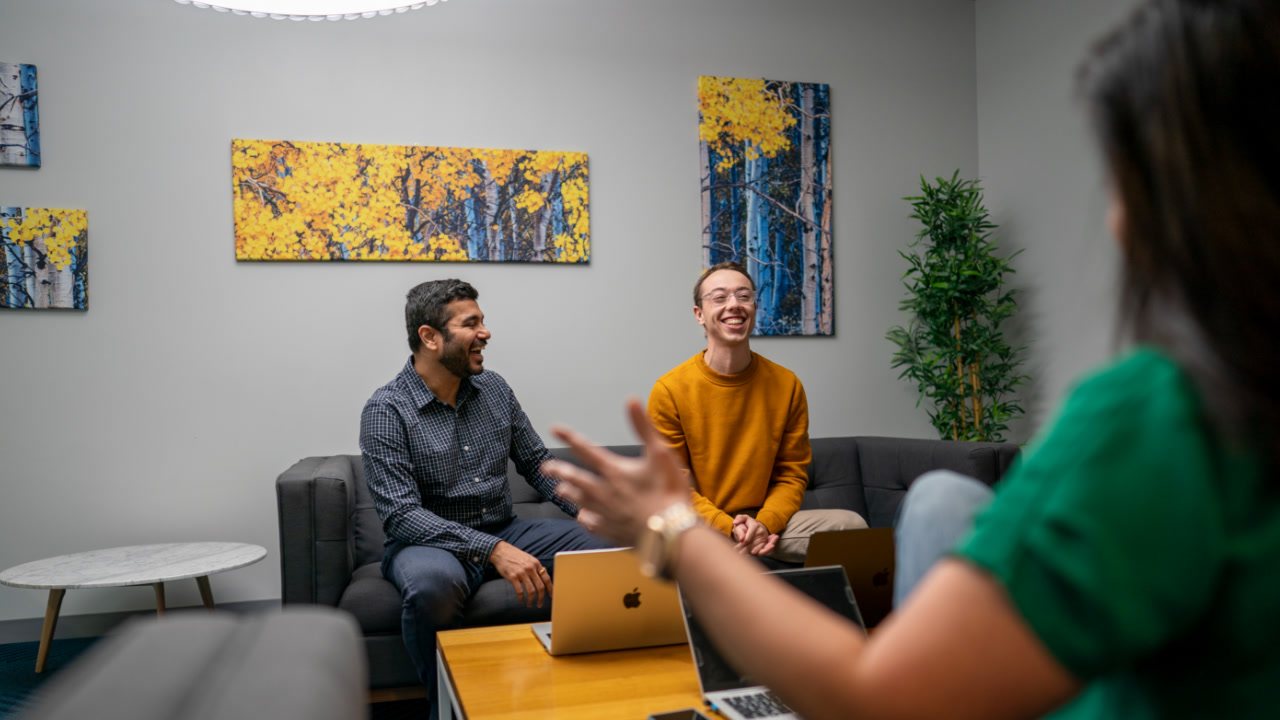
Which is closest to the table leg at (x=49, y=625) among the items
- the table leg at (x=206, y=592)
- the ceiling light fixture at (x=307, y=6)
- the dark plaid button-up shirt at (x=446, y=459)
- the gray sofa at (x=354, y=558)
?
the table leg at (x=206, y=592)

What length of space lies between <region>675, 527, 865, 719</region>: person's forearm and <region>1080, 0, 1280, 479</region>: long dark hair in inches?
9.9

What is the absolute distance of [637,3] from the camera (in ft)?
12.5

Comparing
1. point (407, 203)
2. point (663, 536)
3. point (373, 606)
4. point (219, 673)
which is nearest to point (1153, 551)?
point (663, 536)

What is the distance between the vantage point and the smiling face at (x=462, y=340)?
2.70 metres

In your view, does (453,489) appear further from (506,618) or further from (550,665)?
(550,665)

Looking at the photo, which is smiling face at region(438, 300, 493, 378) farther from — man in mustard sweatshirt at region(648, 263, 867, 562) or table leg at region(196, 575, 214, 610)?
table leg at region(196, 575, 214, 610)

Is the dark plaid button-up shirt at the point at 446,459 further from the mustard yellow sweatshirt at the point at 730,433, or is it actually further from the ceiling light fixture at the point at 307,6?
the ceiling light fixture at the point at 307,6

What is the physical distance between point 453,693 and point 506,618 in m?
0.98

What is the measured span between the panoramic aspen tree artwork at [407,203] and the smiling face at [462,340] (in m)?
0.85

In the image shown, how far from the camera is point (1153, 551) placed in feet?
1.41

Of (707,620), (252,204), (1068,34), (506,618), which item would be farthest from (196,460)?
(1068,34)

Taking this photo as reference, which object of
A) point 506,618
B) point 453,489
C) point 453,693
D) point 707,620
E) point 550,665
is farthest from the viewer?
point 453,489

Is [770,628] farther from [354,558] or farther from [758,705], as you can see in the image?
[354,558]

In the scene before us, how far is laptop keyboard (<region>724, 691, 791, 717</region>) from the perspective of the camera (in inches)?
50.1
